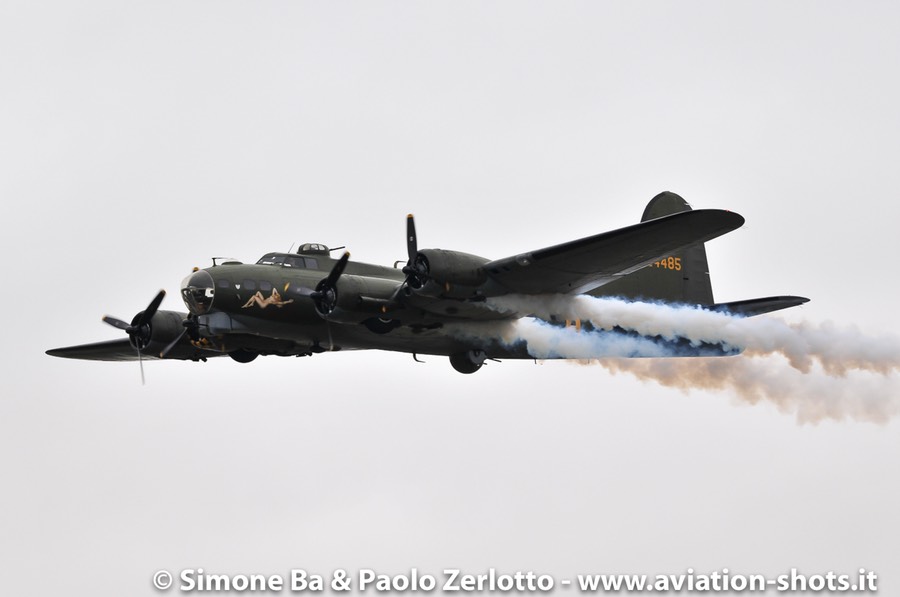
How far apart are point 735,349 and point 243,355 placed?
1129 cm

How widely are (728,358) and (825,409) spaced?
2.53 m

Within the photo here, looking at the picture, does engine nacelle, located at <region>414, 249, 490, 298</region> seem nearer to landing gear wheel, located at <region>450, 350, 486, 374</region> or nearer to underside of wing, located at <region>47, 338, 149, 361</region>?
landing gear wheel, located at <region>450, 350, 486, 374</region>

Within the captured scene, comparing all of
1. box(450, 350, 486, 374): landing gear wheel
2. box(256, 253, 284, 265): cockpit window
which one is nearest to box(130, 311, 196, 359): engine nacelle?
box(256, 253, 284, 265): cockpit window

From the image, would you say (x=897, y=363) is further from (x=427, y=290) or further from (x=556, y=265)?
(x=427, y=290)

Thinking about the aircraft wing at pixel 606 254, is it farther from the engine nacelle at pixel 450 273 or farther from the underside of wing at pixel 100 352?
the underside of wing at pixel 100 352

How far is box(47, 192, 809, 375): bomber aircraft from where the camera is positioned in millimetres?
23547

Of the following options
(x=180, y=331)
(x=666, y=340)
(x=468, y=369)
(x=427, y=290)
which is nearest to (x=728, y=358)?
(x=666, y=340)

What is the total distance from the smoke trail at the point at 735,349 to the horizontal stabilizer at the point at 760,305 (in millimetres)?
293

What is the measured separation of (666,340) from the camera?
28125 millimetres

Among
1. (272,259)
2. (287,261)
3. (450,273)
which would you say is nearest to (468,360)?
(450,273)

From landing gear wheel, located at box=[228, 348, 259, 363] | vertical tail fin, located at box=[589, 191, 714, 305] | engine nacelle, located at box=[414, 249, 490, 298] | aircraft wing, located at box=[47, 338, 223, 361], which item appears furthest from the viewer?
aircraft wing, located at box=[47, 338, 223, 361]

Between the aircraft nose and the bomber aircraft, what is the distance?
20 millimetres

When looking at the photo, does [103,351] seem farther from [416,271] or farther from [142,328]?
[416,271]

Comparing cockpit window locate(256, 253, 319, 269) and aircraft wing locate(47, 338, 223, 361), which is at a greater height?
cockpit window locate(256, 253, 319, 269)
